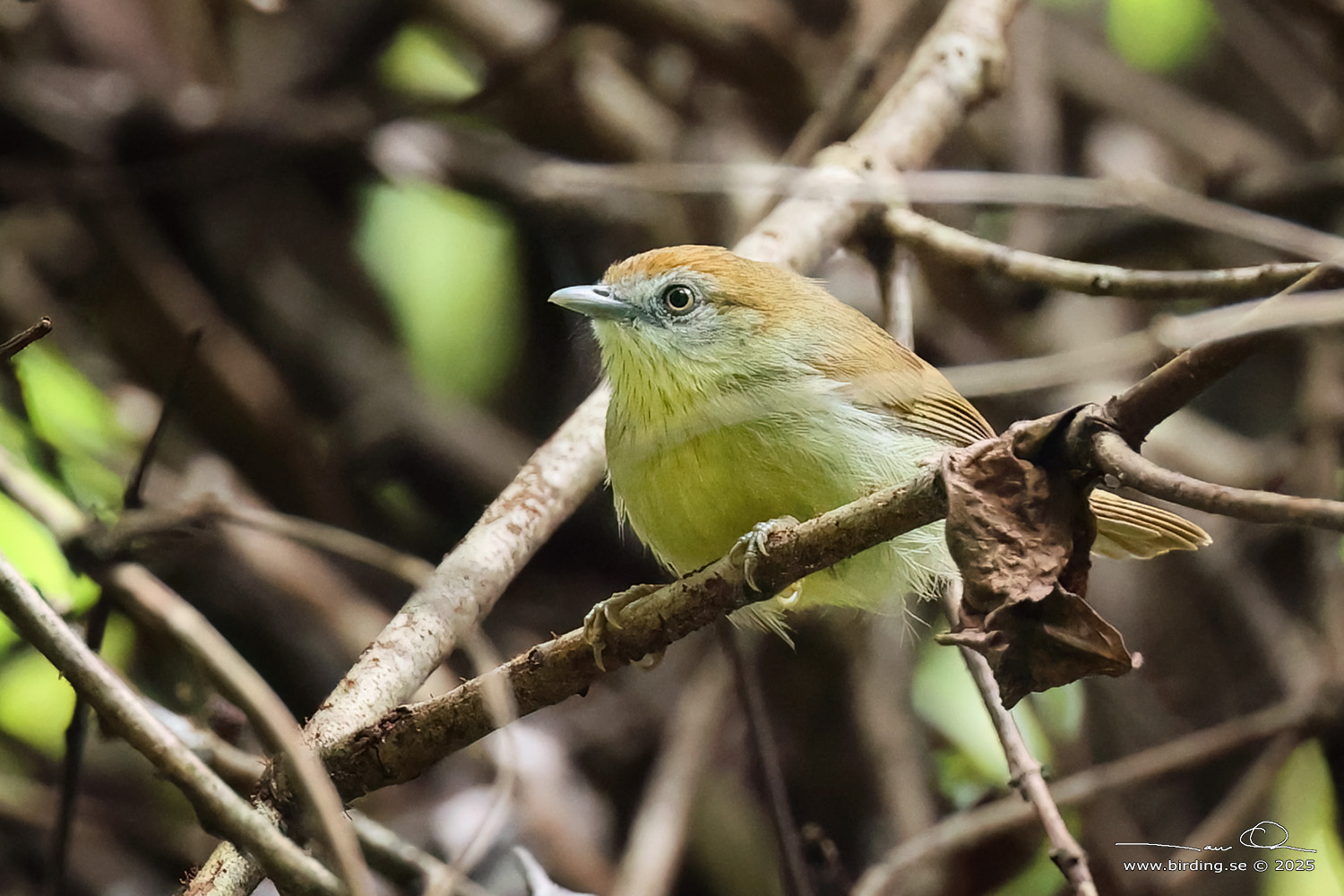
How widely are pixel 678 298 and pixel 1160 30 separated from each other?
3695 mm

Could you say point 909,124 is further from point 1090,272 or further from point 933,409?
point 1090,272

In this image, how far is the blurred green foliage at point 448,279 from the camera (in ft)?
14.0

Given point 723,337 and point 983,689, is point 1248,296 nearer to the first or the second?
point 983,689

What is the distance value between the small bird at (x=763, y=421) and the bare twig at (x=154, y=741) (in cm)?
55

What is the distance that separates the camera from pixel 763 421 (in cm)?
212

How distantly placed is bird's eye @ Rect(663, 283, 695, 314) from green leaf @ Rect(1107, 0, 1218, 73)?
3.64 meters

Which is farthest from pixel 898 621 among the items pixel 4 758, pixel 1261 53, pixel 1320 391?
pixel 1261 53

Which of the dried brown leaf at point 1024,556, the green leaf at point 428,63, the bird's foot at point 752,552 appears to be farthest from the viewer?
the green leaf at point 428,63

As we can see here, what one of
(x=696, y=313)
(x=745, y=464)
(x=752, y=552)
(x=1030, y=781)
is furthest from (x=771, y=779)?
(x=752, y=552)

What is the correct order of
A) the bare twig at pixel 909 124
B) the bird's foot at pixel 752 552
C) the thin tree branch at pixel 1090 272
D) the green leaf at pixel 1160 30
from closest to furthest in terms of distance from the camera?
the bird's foot at pixel 752 552 < the thin tree branch at pixel 1090 272 < the bare twig at pixel 909 124 < the green leaf at pixel 1160 30

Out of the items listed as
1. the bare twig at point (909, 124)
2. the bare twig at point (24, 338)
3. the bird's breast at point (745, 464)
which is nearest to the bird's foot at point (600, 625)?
the bird's breast at point (745, 464)

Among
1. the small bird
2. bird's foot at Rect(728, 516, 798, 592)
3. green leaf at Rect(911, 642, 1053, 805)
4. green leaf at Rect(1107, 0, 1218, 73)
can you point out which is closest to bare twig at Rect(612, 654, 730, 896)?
green leaf at Rect(911, 642, 1053, 805)

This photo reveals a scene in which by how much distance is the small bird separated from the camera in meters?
2.09

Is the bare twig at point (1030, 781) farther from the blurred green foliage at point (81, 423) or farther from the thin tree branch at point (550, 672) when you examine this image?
the blurred green foliage at point (81, 423)
